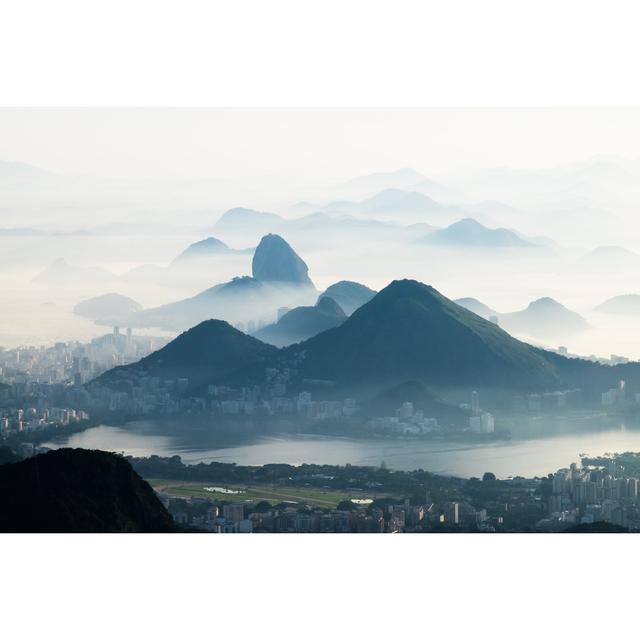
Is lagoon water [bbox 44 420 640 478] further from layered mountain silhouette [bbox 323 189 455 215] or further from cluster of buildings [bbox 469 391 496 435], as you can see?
layered mountain silhouette [bbox 323 189 455 215]

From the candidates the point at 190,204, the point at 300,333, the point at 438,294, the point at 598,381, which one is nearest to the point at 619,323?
the point at 598,381

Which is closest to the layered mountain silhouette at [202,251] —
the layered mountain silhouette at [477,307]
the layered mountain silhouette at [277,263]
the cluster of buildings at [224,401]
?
the layered mountain silhouette at [277,263]

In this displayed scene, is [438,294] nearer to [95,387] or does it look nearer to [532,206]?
[532,206]

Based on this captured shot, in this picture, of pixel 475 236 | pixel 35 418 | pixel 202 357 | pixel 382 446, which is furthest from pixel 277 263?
pixel 35 418

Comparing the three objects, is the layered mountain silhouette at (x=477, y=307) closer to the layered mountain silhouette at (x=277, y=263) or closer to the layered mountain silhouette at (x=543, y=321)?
the layered mountain silhouette at (x=543, y=321)

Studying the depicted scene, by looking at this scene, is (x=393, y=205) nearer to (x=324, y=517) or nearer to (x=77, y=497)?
(x=324, y=517)

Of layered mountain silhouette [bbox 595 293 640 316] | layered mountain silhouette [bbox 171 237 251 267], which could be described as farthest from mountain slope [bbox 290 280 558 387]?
layered mountain silhouette [bbox 171 237 251 267]
